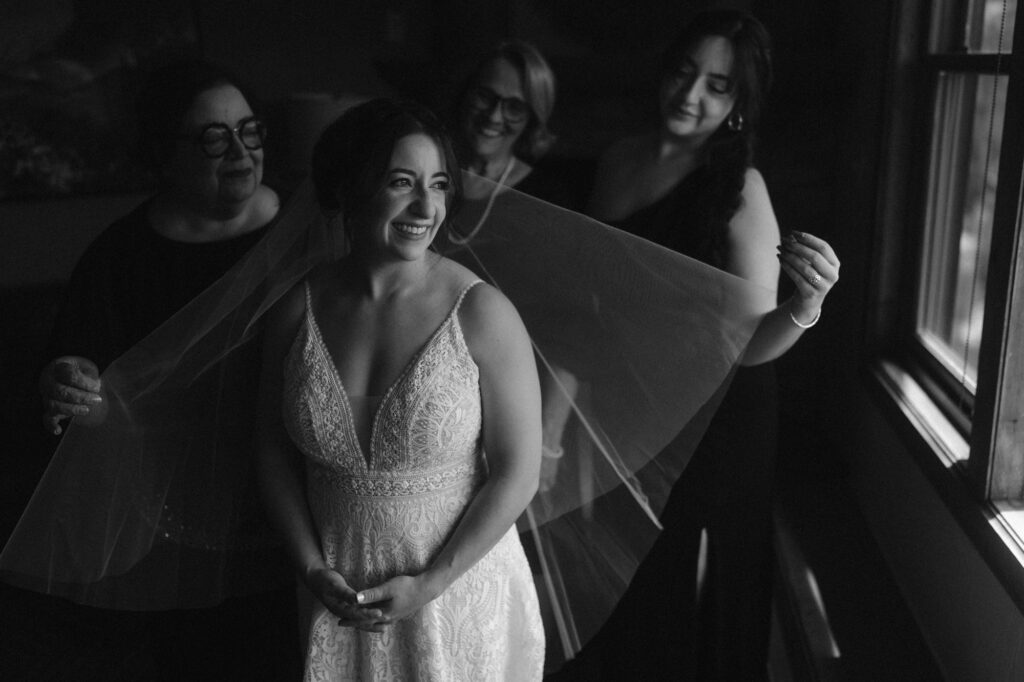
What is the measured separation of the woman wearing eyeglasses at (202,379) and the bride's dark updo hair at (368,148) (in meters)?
0.34

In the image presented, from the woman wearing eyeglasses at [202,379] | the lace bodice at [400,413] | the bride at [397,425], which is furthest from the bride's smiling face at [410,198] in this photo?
the woman wearing eyeglasses at [202,379]

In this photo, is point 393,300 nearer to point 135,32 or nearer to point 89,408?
point 89,408

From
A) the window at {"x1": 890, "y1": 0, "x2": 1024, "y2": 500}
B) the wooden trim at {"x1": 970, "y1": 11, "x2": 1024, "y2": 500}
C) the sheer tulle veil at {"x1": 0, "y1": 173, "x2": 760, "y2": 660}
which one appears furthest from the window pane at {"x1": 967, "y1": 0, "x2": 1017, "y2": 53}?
the sheer tulle veil at {"x1": 0, "y1": 173, "x2": 760, "y2": 660}

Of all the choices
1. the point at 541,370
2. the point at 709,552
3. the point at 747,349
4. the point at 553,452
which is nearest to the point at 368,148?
the point at 541,370

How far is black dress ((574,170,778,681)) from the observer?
174cm

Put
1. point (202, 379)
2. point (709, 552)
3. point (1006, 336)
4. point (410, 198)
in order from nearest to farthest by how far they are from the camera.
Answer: point (410, 198) < point (202, 379) < point (1006, 336) < point (709, 552)

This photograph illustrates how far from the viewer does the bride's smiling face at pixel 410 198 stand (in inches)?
48.5

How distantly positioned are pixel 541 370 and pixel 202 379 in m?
0.50

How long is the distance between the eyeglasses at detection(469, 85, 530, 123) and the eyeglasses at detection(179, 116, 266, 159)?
0.52m

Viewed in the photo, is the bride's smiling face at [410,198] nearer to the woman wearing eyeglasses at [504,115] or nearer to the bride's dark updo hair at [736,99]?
the bride's dark updo hair at [736,99]

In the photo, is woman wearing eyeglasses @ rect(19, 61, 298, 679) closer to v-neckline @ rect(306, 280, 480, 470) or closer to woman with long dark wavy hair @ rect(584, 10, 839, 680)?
v-neckline @ rect(306, 280, 480, 470)

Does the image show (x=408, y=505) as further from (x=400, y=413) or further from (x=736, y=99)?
(x=736, y=99)

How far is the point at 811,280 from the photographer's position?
1442 millimetres

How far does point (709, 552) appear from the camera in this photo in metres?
1.93
